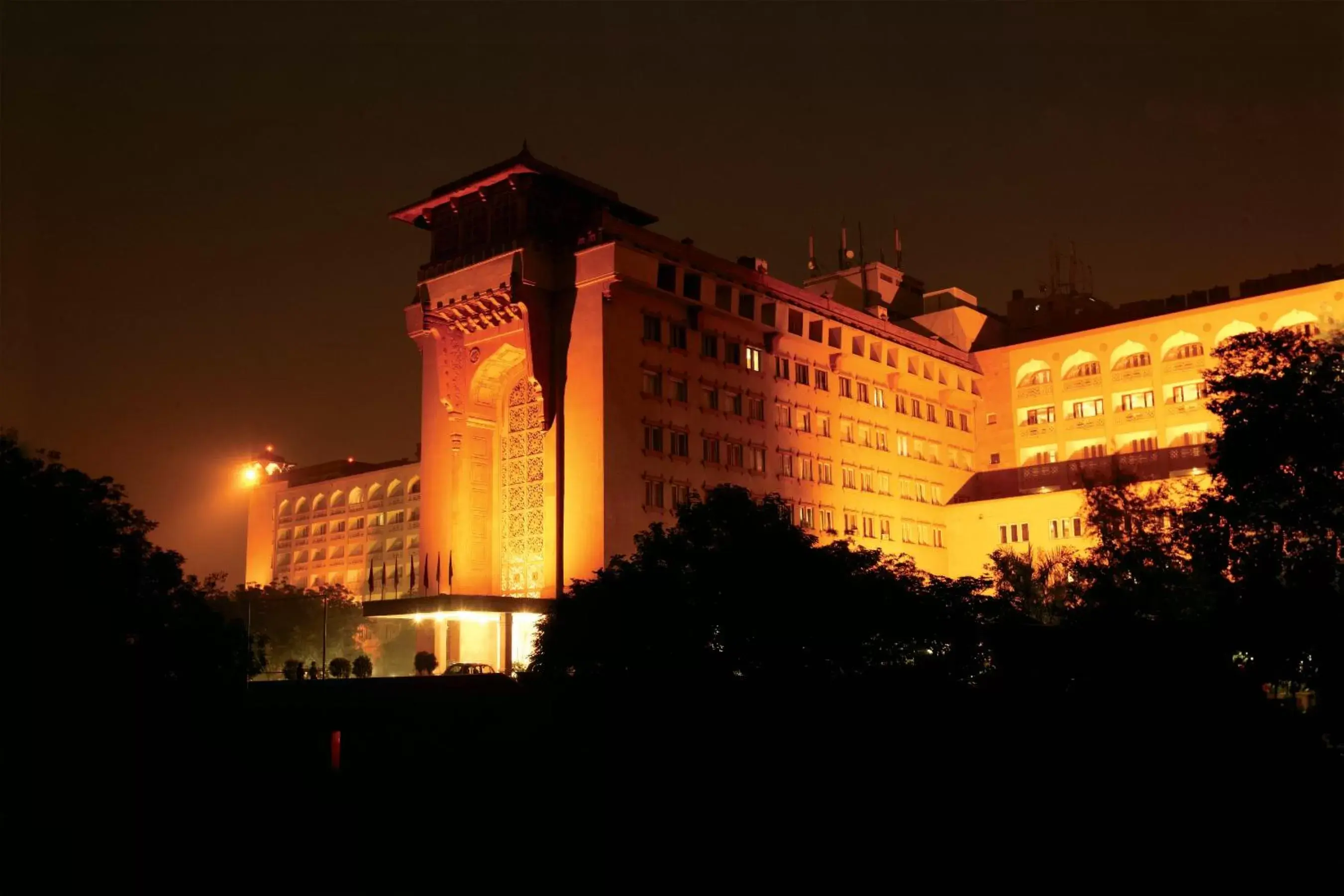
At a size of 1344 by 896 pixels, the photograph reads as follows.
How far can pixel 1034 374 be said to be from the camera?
9612cm

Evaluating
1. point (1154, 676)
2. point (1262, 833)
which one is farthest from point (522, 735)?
point (1262, 833)

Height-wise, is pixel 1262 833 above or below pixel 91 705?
below

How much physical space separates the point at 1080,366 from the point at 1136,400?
5015 mm

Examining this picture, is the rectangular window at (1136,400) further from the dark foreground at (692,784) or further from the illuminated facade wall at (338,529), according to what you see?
the illuminated facade wall at (338,529)

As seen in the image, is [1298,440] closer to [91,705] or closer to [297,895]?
[297,895]

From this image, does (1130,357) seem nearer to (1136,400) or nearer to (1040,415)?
(1136,400)

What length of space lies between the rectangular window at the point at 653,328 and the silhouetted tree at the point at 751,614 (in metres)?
29.5

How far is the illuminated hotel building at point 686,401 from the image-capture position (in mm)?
67875

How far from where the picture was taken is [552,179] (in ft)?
231

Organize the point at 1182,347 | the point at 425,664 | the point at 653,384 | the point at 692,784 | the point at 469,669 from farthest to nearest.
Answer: the point at 1182,347
the point at 653,384
the point at 425,664
the point at 469,669
the point at 692,784

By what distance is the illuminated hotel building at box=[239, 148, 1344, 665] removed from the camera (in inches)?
2672

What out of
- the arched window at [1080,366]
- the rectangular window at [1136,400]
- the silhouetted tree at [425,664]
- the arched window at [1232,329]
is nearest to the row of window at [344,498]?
the silhouetted tree at [425,664]

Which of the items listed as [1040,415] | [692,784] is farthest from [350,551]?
[692,784]

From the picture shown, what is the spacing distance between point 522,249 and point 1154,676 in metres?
42.3
